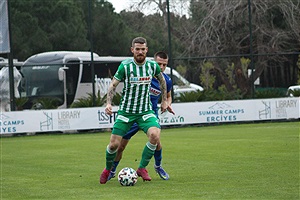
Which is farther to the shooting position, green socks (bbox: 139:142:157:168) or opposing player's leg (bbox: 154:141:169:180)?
opposing player's leg (bbox: 154:141:169:180)

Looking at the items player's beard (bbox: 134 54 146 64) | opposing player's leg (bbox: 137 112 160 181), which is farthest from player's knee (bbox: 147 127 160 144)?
player's beard (bbox: 134 54 146 64)

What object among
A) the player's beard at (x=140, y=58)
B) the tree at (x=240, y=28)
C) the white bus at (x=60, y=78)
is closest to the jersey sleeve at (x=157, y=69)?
the player's beard at (x=140, y=58)

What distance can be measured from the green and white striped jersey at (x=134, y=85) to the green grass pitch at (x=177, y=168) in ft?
3.66

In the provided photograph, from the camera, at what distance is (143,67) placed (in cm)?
1043

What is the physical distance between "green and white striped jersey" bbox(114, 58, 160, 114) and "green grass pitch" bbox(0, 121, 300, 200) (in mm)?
1116

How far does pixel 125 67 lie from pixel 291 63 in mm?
31166

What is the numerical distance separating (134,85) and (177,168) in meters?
2.67

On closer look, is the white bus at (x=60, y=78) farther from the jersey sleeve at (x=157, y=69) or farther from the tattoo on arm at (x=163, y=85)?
the jersey sleeve at (x=157, y=69)

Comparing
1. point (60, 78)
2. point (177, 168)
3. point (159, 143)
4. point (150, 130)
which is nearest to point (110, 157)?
point (150, 130)

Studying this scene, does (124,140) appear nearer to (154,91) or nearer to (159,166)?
(159,166)

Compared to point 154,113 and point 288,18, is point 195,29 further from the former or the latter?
point 154,113

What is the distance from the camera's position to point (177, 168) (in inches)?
494

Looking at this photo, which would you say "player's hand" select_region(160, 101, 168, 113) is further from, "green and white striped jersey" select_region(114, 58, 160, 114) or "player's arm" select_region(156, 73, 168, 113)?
"green and white striped jersey" select_region(114, 58, 160, 114)

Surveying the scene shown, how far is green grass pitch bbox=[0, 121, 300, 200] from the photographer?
9305 millimetres
